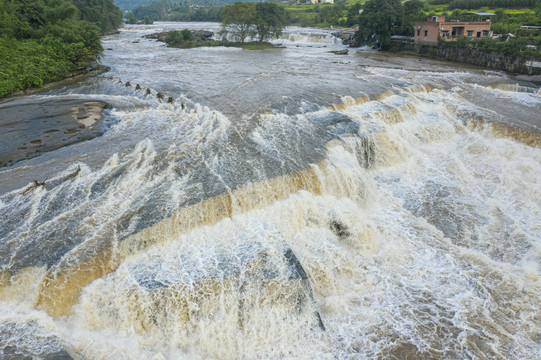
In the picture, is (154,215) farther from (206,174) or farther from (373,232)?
(373,232)

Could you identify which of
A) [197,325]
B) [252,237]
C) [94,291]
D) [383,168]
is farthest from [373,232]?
A: [94,291]

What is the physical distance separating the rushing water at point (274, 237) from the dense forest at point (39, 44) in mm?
4032

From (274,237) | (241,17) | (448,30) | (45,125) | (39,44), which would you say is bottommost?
(274,237)

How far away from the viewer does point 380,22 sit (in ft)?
150

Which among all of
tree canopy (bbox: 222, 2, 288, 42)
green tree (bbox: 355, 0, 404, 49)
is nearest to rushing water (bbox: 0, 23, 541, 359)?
green tree (bbox: 355, 0, 404, 49)

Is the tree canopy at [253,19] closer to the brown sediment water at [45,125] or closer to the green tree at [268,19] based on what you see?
the green tree at [268,19]

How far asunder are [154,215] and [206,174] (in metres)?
2.49

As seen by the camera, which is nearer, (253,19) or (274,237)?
(274,237)

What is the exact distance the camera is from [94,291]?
25.1 feet

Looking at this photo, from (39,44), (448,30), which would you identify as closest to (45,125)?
(39,44)

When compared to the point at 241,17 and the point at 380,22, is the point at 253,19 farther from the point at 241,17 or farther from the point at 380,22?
the point at 380,22

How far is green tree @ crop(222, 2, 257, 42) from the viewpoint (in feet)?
165

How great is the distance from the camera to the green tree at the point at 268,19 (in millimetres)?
51500

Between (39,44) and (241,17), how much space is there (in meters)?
31.7
